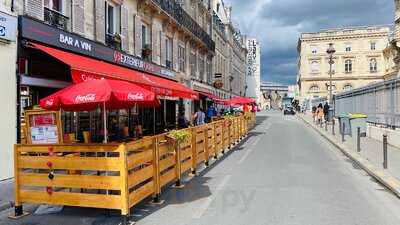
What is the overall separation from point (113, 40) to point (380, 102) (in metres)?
12.0

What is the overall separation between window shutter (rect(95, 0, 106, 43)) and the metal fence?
11.2m

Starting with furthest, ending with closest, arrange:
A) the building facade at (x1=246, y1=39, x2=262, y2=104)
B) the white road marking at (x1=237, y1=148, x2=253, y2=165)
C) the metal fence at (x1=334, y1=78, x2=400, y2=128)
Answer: the building facade at (x1=246, y1=39, x2=262, y2=104)
the metal fence at (x1=334, y1=78, x2=400, y2=128)
the white road marking at (x1=237, y1=148, x2=253, y2=165)

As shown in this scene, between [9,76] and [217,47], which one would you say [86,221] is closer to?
[9,76]

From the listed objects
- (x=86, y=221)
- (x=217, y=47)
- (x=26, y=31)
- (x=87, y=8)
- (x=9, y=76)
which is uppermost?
(x=217, y=47)

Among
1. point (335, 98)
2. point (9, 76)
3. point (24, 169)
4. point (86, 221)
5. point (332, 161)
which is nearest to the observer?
point (86, 221)

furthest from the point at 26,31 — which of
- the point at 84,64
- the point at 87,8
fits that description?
the point at 87,8

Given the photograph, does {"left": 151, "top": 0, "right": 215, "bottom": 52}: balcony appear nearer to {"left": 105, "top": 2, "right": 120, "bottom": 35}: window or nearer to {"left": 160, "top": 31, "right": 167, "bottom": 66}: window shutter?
{"left": 160, "top": 31, "right": 167, "bottom": 66}: window shutter

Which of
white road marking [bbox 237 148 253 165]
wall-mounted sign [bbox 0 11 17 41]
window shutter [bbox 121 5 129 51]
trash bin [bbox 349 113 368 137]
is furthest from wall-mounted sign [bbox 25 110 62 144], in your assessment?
trash bin [bbox 349 113 368 137]

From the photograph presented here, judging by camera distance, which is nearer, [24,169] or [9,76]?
[24,169]

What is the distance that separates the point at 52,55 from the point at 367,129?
54.7 ft

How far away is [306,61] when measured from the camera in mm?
99250

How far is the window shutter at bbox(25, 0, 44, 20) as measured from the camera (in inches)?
467

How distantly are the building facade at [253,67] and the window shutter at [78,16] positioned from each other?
72.8m

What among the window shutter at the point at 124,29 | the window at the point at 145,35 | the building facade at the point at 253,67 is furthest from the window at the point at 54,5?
the building facade at the point at 253,67
